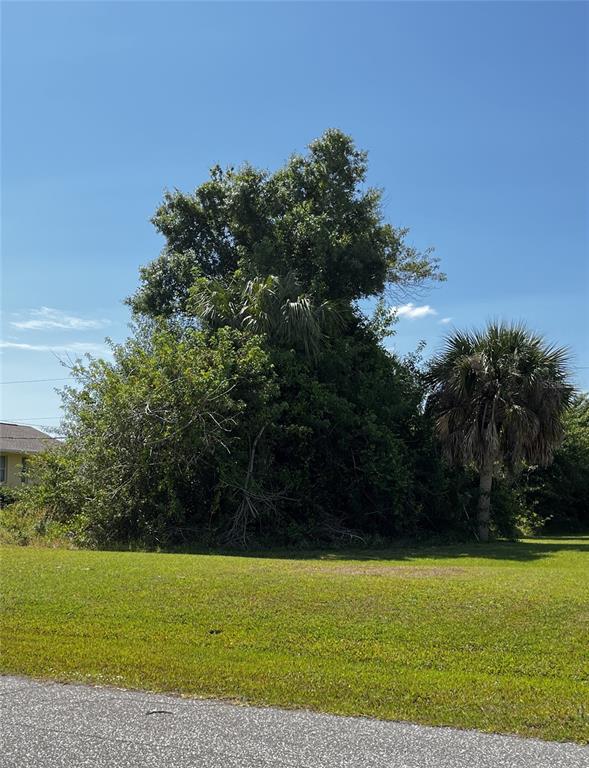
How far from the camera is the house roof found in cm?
3888

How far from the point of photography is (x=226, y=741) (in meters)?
4.84

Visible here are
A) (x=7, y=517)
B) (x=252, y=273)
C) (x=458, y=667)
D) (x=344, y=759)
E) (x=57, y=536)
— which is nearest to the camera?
(x=344, y=759)

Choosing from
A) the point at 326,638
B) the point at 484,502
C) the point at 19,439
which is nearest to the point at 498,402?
the point at 484,502

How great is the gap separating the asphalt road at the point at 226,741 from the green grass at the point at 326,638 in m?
0.28

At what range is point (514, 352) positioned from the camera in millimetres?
22297

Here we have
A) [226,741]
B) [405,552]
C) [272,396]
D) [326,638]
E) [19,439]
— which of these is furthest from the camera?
[19,439]

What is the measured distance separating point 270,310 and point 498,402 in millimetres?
7256

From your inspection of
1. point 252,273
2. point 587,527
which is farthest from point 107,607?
point 587,527

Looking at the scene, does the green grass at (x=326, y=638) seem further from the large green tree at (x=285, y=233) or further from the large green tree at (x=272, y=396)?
the large green tree at (x=285, y=233)

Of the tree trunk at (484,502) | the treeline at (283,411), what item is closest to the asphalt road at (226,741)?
the treeline at (283,411)

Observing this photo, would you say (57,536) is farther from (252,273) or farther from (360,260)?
(360,260)

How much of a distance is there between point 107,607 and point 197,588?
4.48ft

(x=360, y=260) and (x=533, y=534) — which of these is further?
(x=533, y=534)

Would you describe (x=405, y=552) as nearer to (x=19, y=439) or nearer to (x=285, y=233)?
(x=285, y=233)
